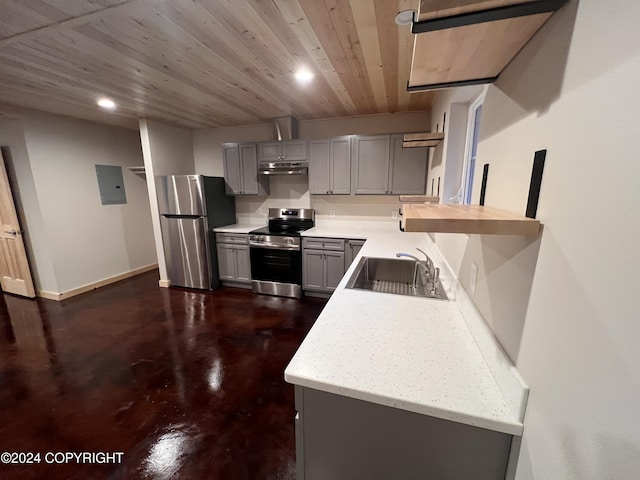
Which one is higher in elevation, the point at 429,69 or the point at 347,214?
the point at 429,69

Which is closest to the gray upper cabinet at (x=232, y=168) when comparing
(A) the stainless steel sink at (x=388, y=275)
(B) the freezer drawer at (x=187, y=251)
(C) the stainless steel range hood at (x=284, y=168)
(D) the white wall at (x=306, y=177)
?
(D) the white wall at (x=306, y=177)

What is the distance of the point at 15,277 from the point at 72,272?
87 centimetres

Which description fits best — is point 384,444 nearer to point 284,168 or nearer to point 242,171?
point 284,168

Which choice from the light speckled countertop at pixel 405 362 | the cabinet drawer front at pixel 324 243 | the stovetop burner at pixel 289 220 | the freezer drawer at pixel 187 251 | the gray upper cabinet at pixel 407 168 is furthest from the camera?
the stovetop burner at pixel 289 220

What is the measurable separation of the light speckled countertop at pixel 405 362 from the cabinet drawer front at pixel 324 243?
1.86 metres

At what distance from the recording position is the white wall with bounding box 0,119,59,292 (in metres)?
3.33

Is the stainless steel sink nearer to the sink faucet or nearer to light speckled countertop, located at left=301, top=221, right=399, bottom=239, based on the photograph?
the sink faucet

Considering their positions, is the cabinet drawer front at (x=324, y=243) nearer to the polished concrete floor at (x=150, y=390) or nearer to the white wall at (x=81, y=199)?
the polished concrete floor at (x=150, y=390)

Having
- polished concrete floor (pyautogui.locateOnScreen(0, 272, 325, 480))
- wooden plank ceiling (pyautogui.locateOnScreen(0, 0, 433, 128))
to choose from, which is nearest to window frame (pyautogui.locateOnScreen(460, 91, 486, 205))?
wooden plank ceiling (pyautogui.locateOnScreen(0, 0, 433, 128))

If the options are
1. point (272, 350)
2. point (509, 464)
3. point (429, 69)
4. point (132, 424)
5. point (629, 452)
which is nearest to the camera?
point (629, 452)

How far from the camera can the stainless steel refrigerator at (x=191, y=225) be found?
3.70 metres

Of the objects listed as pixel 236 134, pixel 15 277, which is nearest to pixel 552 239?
pixel 236 134

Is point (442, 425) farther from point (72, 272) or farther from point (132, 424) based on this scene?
point (72, 272)

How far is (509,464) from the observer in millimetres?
795
